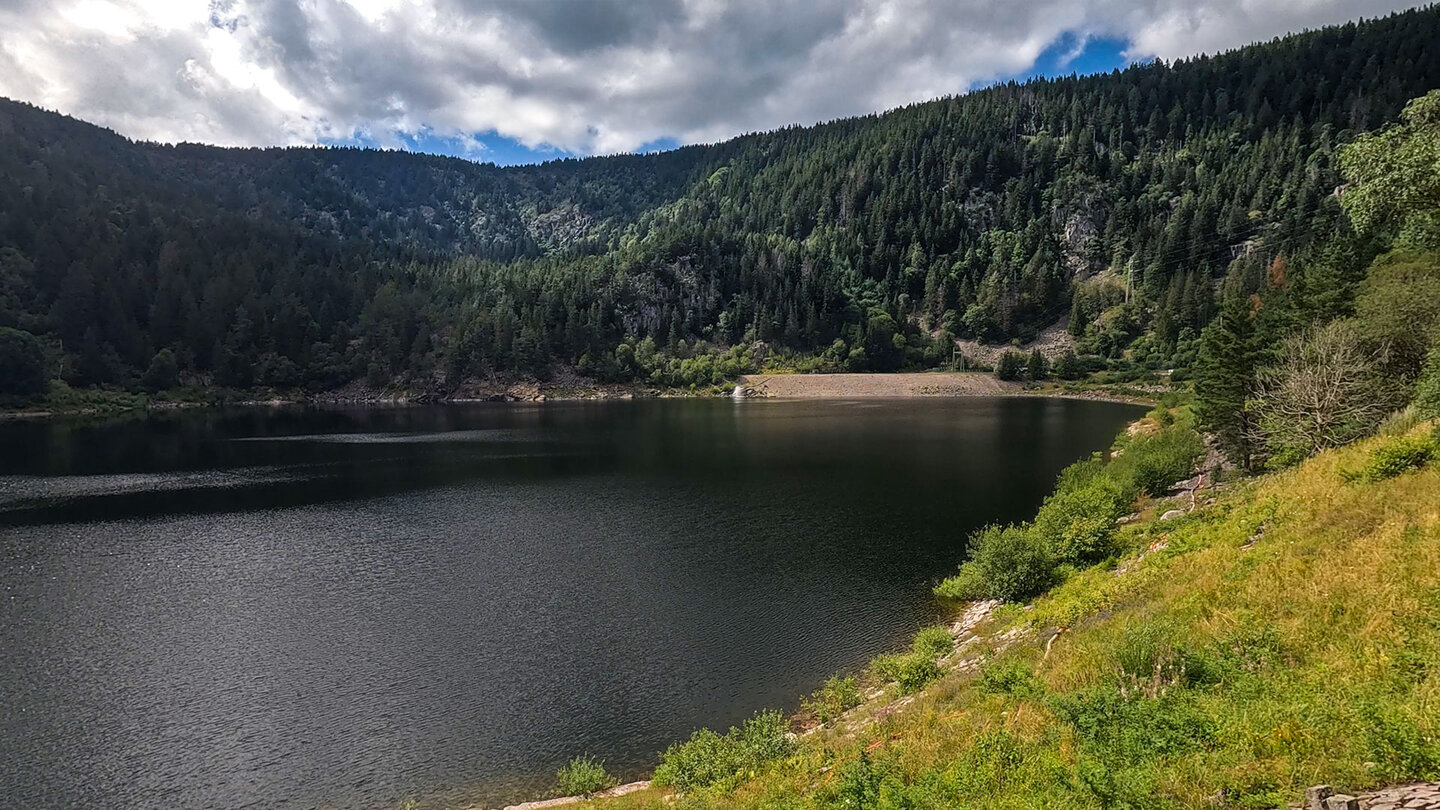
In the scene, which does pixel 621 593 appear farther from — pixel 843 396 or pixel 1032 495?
pixel 843 396

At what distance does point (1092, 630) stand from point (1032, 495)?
3370 centimetres

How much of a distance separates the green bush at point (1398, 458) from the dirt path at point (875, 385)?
141 metres

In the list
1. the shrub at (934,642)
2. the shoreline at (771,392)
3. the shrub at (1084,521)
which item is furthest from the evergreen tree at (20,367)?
the shrub at (1084,521)

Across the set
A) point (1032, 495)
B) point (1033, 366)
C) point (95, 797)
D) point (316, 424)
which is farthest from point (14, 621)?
point (1033, 366)

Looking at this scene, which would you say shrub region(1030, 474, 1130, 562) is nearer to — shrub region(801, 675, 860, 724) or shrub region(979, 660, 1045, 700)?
shrub region(801, 675, 860, 724)

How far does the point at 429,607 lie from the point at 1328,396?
39332mm

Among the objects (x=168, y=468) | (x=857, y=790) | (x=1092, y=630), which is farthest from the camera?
(x=168, y=468)

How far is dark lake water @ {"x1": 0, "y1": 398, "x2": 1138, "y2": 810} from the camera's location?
19094mm

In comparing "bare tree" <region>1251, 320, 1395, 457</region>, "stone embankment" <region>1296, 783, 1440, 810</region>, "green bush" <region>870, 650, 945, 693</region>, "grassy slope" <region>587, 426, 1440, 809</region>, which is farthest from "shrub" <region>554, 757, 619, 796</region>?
"bare tree" <region>1251, 320, 1395, 457</region>

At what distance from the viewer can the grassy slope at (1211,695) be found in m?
8.19

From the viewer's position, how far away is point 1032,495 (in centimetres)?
4756

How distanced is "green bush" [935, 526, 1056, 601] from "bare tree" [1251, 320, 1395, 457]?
11.7m

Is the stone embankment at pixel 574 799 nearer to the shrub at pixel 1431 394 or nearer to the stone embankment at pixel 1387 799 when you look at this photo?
the stone embankment at pixel 1387 799

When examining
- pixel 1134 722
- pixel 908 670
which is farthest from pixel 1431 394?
pixel 1134 722
